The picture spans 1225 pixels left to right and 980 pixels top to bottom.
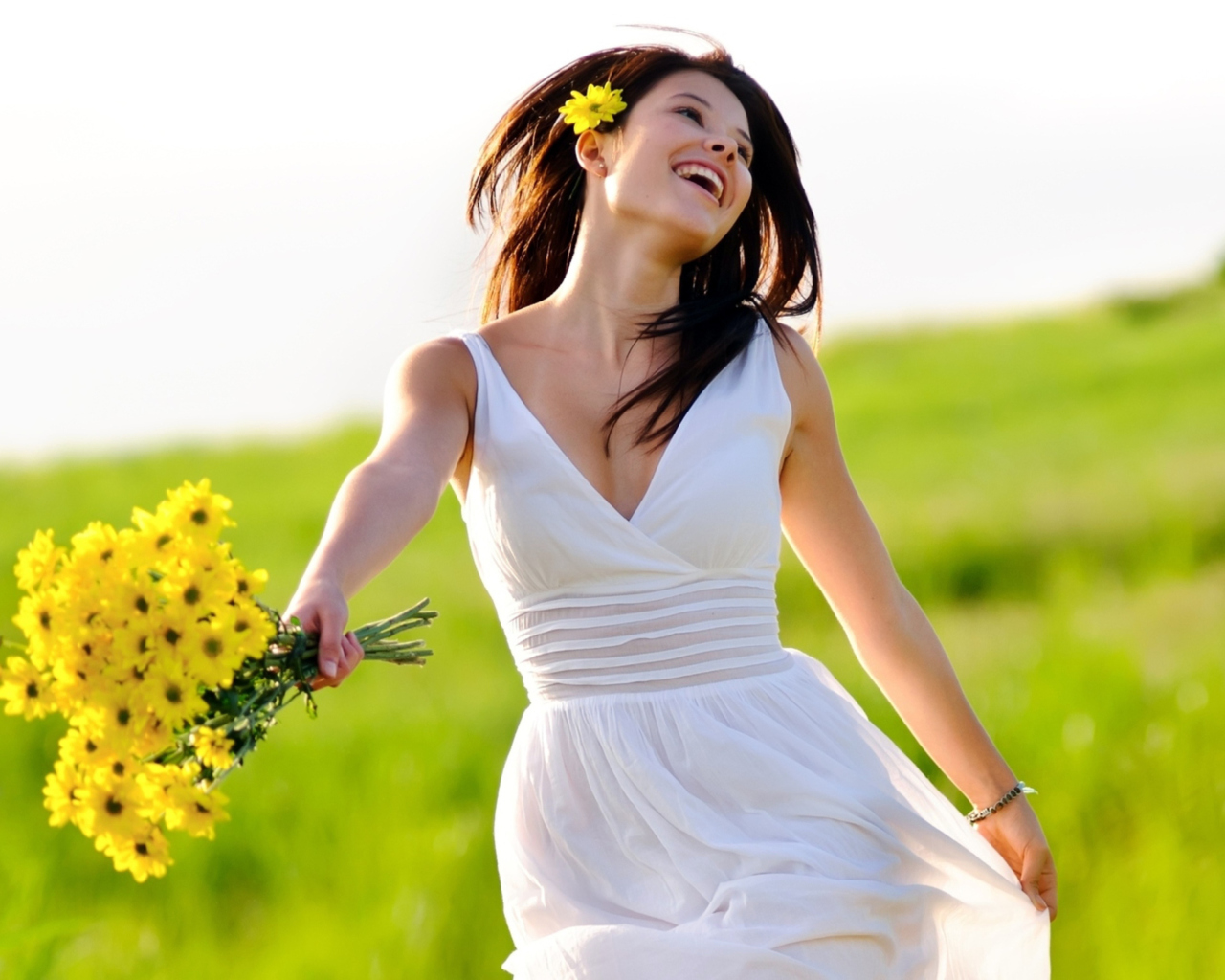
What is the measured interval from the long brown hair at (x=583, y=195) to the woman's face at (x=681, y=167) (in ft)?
0.36

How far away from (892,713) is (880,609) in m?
4.11

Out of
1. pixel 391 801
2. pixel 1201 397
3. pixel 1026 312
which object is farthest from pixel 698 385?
pixel 1026 312

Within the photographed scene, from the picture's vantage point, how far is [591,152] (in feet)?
8.70

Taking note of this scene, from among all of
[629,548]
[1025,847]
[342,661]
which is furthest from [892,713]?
[342,661]

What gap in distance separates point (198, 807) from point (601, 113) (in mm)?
1389

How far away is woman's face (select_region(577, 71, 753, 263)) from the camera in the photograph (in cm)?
247

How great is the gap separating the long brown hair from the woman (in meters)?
0.02

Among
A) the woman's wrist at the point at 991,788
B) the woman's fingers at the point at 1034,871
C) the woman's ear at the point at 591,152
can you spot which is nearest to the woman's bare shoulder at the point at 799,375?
the woman's ear at the point at 591,152

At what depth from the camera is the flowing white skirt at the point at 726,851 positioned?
2.09 m

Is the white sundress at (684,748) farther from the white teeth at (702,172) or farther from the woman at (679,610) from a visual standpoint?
the white teeth at (702,172)

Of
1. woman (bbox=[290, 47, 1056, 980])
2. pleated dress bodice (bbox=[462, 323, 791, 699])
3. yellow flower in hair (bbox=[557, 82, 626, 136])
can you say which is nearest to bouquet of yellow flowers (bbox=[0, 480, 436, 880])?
woman (bbox=[290, 47, 1056, 980])

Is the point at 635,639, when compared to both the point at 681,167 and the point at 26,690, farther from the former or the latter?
the point at 26,690

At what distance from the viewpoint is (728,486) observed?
2322 millimetres

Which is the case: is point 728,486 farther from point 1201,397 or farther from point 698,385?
point 1201,397
